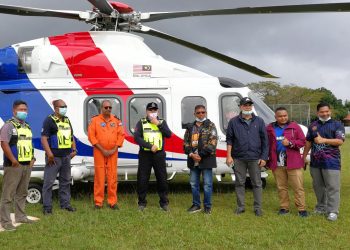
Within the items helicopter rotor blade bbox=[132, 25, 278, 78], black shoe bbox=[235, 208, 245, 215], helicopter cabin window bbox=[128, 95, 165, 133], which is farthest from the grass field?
helicopter rotor blade bbox=[132, 25, 278, 78]

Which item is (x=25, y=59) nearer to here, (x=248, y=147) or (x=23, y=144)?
(x=23, y=144)

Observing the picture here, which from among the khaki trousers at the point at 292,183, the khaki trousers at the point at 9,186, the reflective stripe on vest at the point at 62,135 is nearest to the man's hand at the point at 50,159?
the reflective stripe on vest at the point at 62,135

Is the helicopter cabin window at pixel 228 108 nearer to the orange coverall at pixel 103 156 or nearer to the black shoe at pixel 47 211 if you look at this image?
the orange coverall at pixel 103 156

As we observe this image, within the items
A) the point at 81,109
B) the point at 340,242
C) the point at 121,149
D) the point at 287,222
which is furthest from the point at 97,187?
the point at 340,242

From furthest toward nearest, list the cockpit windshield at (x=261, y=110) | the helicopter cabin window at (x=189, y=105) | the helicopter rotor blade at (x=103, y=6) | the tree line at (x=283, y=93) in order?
the tree line at (x=283, y=93), the cockpit windshield at (x=261, y=110), the helicopter cabin window at (x=189, y=105), the helicopter rotor blade at (x=103, y=6)

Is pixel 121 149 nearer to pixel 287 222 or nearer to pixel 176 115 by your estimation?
pixel 176 115

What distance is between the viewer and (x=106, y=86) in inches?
305

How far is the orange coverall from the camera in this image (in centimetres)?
667

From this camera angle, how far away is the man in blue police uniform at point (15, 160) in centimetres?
538

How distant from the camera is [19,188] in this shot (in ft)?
18.4

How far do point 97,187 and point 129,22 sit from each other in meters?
3.53

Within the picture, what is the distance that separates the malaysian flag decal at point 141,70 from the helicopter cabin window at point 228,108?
4.96ft

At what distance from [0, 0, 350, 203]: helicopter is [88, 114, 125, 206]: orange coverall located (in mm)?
917

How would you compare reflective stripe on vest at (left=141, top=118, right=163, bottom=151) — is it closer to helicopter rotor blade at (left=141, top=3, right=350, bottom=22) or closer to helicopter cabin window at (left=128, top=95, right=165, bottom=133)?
helicopter cabin window at (left=128, top=95, right=165, bottom=133)
